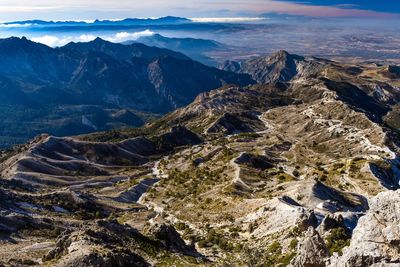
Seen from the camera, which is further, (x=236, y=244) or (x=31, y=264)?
(x=236, y=244)

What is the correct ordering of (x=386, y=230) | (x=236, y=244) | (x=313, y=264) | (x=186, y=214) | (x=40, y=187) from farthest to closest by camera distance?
(x=40, y=187), (x=186, y=214), (x=236, y=244), (x=313, y=264), (x=386, y=230)

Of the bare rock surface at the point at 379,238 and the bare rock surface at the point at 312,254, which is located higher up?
the bare rock surface at the point at 379,238

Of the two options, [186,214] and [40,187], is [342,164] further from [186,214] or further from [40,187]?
[40,187]

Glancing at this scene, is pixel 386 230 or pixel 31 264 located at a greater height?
pixel 386 230

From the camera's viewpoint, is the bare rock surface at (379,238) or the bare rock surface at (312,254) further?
the bare rock surface at (312,254)

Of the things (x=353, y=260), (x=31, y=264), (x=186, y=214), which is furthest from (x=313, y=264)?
(x=186, y=214)

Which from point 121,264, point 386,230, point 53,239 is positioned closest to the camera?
point 386,230

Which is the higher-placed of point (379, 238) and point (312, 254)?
point (379, 238)

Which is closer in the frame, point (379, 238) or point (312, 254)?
point (379, 238)

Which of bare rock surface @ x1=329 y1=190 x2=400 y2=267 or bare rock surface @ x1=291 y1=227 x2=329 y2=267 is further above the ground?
bare rock surface @ x1=329 y1=190 x2=400 y2=267

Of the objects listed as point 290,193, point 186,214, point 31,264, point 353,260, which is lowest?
point 186,214

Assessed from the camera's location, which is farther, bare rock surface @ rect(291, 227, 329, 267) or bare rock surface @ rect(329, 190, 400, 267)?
bare rock surface @ rect(291, 227, 329, 267)
